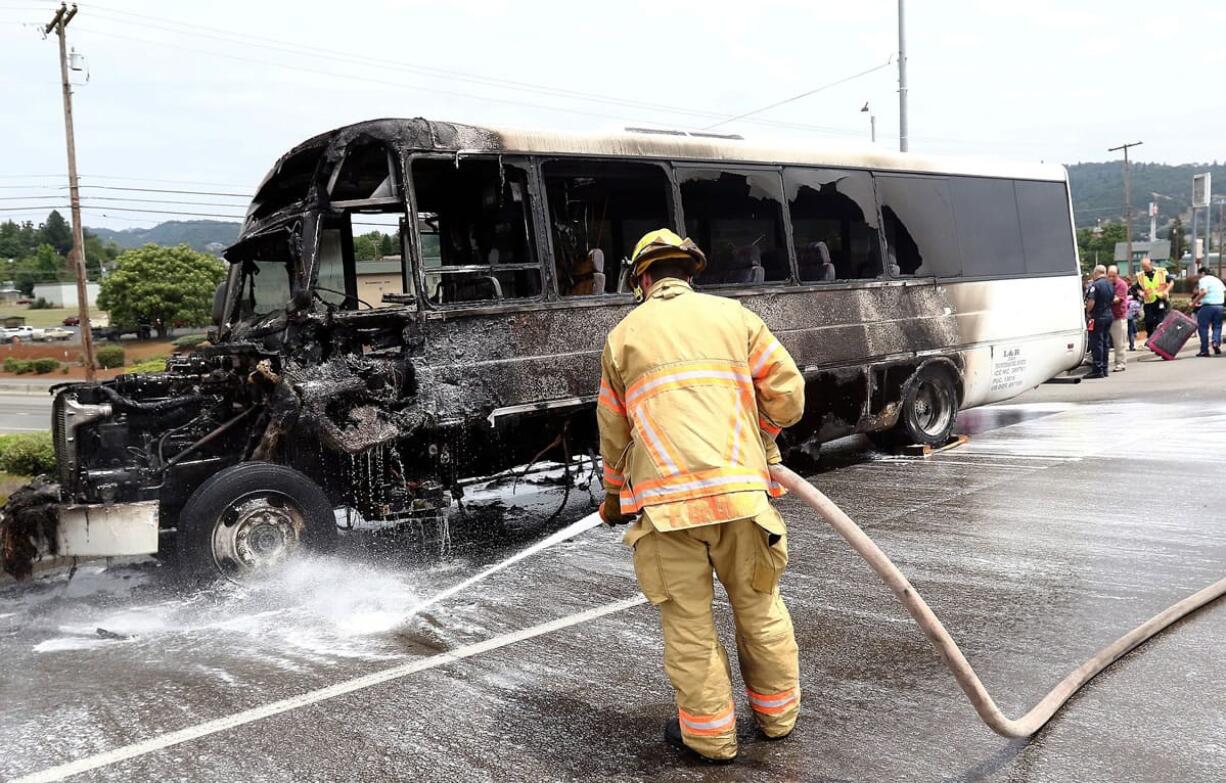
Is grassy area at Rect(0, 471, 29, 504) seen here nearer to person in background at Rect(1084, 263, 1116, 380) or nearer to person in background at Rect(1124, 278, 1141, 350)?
person in background at Rect(1084, 263, 1116, 380)

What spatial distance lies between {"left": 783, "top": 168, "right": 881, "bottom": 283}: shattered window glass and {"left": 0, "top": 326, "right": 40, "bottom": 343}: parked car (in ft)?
275

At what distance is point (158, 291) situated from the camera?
75438mm

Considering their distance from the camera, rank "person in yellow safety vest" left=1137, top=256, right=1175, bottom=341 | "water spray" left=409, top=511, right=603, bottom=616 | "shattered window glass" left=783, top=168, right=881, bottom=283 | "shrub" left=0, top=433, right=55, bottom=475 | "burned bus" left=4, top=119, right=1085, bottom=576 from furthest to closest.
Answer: "person in yellow safety vest" left=1137, top=256, right=1175, bottom=341 → "shrub" left=0, top=433, right=55, bottom=475 → "shattered window glass" left=783, top=168, right=881, bottom=283 → "burned bus" left=4, top=119, right=1085, bottom=576 → "water spray" left=409, top=511, right=603, bottom=616

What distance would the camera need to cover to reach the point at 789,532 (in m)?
7.04

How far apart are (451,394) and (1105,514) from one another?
4.67 metres

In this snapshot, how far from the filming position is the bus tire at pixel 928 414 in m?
10.4

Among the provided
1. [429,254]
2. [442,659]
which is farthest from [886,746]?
[429,254]

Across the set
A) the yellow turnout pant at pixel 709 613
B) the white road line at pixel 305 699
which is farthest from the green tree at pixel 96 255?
the yellow turnout pant at pixel 709 613

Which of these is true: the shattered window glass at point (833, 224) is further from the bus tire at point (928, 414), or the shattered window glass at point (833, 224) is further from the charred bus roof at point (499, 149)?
the bus tire at point (928, 414)

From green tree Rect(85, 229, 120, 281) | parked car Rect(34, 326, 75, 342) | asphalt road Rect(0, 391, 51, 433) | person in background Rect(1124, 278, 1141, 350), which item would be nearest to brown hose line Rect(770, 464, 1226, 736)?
person in background Rect(1124, 278, 1141, 350)

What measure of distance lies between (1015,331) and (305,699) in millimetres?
9334

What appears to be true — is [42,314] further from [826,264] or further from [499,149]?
[499,149]

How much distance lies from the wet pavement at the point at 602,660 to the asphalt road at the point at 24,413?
1905 centimetres

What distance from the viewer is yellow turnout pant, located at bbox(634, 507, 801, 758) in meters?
3.57
